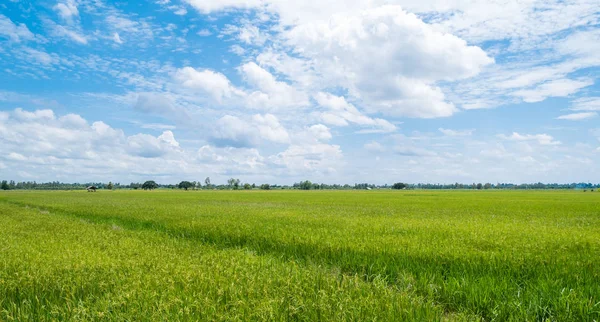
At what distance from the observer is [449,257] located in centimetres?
918

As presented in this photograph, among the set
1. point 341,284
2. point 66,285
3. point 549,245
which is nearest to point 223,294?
point 341,284

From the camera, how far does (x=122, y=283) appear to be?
6.98 meters

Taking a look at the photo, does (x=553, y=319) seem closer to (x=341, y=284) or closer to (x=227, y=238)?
(x=341, y=284)

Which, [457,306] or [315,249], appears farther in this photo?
[315,249]

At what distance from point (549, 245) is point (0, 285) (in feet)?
45.7

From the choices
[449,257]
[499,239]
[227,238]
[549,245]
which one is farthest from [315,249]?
[549,245]

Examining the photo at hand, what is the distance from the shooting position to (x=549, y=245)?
10836 mm

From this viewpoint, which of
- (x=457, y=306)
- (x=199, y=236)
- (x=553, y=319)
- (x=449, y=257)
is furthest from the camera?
(x=199, y=236)

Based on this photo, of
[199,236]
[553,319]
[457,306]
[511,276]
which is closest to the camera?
[553,319]

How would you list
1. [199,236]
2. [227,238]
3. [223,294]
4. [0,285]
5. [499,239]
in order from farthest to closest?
1. [199,236]
2. [227,238]
3. [499,239]
4. [0,285]
5. [223,294]

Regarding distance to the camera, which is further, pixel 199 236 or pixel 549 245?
pixel 199 236

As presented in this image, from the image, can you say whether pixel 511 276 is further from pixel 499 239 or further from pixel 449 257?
pixel 499 239

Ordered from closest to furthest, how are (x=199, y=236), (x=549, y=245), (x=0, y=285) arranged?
(x=0, y=285)
(x=549, y=245)
(x=199, y=236)

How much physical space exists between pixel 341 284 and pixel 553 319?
335cm
